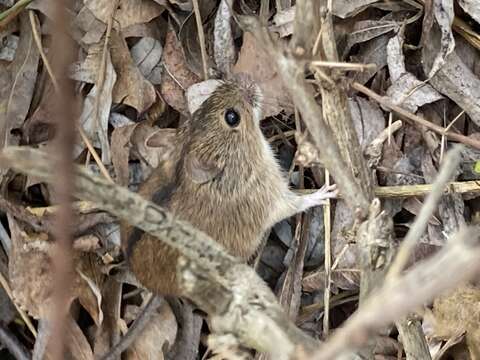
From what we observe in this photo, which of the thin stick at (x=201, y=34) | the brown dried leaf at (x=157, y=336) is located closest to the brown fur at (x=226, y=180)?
the thin stick at (x=201, y=34)

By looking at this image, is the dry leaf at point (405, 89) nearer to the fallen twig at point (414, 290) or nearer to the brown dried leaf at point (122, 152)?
the brown dried leaf at point (122, 152)

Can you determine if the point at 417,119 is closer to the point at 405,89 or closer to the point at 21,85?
the point at 405,89

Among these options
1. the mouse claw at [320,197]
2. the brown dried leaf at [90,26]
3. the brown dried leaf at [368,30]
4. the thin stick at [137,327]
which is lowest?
the thin stick at [137,327]

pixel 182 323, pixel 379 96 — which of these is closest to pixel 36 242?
pixel 182 323

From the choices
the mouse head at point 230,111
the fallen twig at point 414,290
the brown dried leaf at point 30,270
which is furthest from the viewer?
the brown dried leaf at point 30,270

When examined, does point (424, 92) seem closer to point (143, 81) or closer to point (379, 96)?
point (379, 96)

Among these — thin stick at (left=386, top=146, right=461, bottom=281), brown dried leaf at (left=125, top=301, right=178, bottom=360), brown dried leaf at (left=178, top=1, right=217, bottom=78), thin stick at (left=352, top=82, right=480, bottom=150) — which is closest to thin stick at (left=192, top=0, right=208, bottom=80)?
brown dried leaf at (left=178, top=1, right=217, bottom=78)

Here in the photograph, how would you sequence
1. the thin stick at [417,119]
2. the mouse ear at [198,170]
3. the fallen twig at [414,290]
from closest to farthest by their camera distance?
the fallen twig at [414,290], the thin stick at [417,119], the mouse ear at [198,170]
